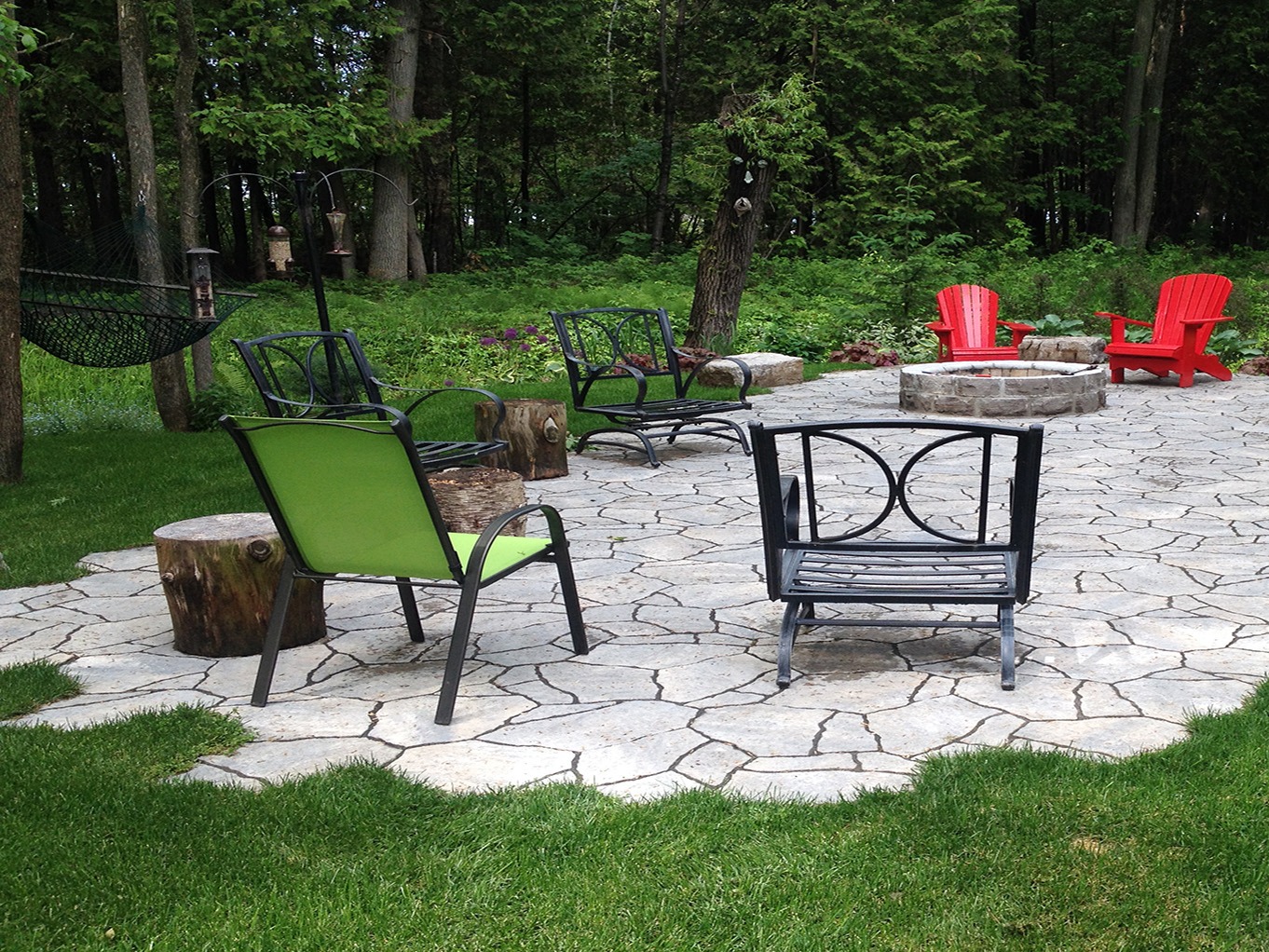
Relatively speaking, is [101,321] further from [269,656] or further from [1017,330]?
[1017,330]

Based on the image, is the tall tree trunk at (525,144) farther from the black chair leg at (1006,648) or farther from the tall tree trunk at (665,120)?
the black chair leg at (1006,648)

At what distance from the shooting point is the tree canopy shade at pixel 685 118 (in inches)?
766

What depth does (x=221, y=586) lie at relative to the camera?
13.6 ft

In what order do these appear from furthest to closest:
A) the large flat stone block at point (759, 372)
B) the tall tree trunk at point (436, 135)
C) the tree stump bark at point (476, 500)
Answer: the tall tree trunk at point (436, 135), the large flat stone block at point (759, 372), the tree stump bark at point (476, 500)

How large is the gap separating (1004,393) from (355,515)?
7.06 metres

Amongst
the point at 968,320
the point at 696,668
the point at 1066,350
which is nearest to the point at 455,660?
the point at 696,668

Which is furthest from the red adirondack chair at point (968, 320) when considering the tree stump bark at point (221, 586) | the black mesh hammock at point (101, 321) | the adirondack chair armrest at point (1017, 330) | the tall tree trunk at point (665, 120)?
the tall tree trunk at point (665, 120)

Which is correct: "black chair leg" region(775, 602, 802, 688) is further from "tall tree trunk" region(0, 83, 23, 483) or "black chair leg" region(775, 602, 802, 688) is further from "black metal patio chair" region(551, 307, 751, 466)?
"tall tree trunk" region(0, 83, 23, 483)

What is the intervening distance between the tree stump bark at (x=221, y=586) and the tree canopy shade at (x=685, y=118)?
44.5ft

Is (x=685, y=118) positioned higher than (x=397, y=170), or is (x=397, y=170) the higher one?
(x=685, y=118)

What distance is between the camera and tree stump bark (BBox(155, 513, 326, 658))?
4.16 meters

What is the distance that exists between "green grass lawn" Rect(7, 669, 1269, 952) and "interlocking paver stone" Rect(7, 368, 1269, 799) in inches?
8.1

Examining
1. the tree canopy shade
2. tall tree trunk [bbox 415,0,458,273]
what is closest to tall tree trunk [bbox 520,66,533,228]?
the tree canopy shade

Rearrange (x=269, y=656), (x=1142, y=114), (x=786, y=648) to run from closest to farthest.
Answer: (x=269, y=656)
(x=786, y=648)
(x=1142, y=114)
